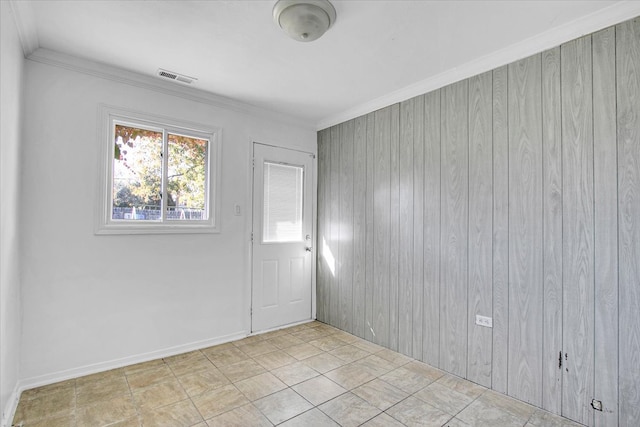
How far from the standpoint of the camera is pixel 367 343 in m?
3.31

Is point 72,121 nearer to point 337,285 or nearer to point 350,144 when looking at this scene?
point 350,144

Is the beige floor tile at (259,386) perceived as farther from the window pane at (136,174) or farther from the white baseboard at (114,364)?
the window pane at (136,174)

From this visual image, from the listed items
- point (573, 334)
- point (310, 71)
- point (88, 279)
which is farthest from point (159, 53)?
point (573, 334)

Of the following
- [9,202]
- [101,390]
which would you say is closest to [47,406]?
[101,390]

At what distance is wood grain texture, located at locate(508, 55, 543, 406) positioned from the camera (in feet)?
7.15

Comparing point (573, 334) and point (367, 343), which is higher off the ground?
point (573, 334)

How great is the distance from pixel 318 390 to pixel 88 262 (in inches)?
84.4

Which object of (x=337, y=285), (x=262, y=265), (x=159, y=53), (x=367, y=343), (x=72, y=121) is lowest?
(x=367, y=343)

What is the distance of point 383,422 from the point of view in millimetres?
1987

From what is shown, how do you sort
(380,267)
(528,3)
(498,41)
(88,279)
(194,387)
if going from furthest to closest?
(380,267), (88,279), (194,387), (498,41), (528,3)

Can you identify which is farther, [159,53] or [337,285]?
[337,285]

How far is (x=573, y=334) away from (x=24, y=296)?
3883mm

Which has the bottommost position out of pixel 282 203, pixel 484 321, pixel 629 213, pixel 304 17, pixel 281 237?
pixel 484 321

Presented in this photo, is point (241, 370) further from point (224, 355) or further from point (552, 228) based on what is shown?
point (552, 228)
